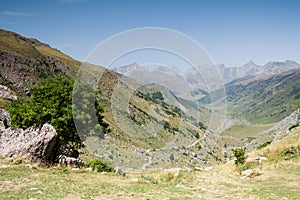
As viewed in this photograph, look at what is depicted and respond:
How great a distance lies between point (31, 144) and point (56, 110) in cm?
757

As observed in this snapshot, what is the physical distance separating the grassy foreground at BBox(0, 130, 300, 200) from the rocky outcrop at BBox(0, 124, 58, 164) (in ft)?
8.52

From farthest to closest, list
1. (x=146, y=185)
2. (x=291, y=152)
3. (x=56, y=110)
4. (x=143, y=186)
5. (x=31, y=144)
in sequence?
1. (x=56, y=110)
2. (x=291, y=152)
3. (x=31, y=144)
4. (x=146, y=185)
5. (x=143, y=186)

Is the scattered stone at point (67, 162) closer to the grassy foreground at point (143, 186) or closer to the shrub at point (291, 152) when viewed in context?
the grassy foreground at point (143, 186)

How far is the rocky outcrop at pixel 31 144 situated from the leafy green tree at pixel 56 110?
13.3ft

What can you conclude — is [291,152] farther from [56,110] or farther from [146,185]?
[56,110]

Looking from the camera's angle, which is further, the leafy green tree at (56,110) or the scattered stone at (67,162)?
the leafy green tree at (56,110)

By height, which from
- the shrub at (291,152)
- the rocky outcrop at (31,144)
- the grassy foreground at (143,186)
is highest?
the shrub at (291,152)

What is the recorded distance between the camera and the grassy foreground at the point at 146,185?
1578 centimetres

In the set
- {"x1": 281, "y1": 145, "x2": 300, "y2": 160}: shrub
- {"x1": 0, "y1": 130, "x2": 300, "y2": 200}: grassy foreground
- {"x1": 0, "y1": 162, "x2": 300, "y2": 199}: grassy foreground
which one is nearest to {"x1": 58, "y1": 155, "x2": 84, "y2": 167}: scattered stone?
{"x1": 0, "y1": 130, "x2": 300, "y2": 200}: grassy foreground

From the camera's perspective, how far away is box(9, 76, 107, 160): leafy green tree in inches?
1224

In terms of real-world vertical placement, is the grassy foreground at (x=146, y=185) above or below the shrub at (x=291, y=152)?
below

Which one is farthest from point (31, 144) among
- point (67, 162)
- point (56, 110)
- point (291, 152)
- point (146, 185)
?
point (291, 152)

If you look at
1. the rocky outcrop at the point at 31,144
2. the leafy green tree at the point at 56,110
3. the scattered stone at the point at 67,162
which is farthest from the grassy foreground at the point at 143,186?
the leafy green tree at the point at 56,110

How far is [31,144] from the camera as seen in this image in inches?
965
